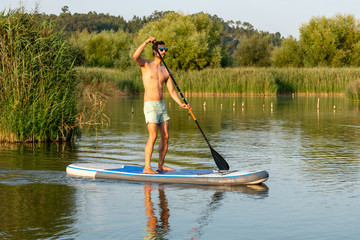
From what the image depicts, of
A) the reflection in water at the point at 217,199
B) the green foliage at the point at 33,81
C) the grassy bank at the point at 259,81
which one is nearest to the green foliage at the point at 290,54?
the grassy bank at the point at 259,81

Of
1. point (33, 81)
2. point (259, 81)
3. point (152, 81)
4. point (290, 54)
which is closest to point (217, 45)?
point (290, 54)

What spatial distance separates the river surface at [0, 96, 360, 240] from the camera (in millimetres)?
7531

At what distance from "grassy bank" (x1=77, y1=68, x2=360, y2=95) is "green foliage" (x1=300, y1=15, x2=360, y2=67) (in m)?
23.9

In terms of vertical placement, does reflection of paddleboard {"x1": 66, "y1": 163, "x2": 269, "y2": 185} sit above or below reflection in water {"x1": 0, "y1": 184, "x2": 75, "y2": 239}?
above

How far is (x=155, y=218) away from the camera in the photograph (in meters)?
8.13

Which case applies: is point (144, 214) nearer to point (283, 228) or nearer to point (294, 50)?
point (283, 228)

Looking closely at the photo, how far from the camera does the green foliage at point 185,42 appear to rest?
219 ft

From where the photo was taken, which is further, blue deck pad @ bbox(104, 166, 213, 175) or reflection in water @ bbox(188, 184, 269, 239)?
blue deck pad @ bbox(104, 166, 213, 175)

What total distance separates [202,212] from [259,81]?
44628 millimetres

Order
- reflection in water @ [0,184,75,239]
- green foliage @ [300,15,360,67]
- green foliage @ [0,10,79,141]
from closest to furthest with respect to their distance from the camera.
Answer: reflection in water @ [0,184,75,239] < green foliage @ [0,10,79,141] < green foliage @ [300,15,360,67]

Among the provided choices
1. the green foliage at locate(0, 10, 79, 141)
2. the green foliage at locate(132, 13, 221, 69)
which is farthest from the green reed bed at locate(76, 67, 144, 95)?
the green foliage at locate(0, 10, 79, 141)

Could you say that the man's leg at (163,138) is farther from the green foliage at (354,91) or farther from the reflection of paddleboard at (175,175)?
the green foliage at (354,91)

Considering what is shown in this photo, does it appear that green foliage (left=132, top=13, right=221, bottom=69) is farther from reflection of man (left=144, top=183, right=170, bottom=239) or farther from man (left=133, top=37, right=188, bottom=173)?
reflection of man (left=144, top=183, right=170, bottom=239)

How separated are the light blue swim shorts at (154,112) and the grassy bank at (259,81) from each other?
132ft
